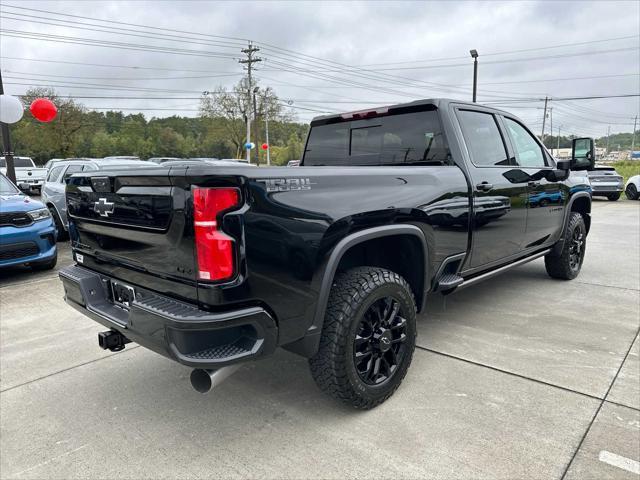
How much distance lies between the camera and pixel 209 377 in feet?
6.64

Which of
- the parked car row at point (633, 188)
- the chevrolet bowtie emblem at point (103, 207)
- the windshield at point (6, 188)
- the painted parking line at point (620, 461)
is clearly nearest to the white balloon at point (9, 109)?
the windshield at point (6, 188)

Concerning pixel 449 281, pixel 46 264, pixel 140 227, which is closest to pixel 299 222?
pixel 140 227

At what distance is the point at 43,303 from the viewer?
4793 millimetres

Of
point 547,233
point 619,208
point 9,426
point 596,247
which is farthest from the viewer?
point 619,208

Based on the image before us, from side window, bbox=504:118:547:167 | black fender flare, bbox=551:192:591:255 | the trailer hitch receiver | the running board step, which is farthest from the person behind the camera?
black fender flare, bbox=551:192:591:255

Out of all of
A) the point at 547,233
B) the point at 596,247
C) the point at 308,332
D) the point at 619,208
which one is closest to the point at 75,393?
the point at 308,332

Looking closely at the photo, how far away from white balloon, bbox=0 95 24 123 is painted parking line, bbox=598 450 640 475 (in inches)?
437

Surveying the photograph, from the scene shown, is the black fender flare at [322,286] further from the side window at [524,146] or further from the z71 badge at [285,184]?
the side window at [524,146]

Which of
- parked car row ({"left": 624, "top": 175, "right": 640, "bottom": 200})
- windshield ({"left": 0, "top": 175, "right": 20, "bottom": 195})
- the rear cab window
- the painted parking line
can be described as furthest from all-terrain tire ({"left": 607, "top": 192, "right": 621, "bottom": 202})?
windshield ({"left": 0, "top": 175, "right": 20, "bottom": 195})

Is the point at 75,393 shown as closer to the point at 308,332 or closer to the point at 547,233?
the point at 308,332

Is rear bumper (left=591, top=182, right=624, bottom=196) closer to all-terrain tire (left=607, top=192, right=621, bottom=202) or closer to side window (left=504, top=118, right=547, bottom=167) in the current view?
all-terrain tire (left=607, top=192, right=621, bottom=202)

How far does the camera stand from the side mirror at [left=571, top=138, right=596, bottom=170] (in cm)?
464

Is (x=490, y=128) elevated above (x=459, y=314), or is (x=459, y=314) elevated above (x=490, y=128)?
(x=490, y=128)

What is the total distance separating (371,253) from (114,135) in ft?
220
